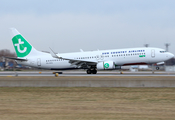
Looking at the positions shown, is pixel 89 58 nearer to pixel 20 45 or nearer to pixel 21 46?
pixel 21 46

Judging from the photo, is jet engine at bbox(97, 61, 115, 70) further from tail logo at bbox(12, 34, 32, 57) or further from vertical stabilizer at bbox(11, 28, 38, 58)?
tail logo at bbox(12, 34, 32, 57)

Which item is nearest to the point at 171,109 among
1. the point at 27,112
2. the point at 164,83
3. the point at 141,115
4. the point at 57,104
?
the point at 141,115

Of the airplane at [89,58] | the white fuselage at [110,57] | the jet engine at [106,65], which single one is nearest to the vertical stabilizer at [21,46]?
the airplane at [89,58]

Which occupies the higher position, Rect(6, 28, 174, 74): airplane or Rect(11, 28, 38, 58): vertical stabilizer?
Rect(11, 28, 38, 58): vertical stabilizer

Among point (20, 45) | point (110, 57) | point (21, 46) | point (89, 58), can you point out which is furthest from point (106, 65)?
point (20, 45)

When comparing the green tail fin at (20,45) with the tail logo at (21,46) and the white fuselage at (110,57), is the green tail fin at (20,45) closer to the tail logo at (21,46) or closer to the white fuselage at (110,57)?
the tail logo at (21,46)

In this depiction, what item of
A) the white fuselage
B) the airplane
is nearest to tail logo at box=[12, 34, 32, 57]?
the airplane

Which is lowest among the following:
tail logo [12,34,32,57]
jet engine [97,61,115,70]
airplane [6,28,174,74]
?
jet engine [97,61,115,70]

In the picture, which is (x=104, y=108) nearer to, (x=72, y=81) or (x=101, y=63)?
(x=72, y=81)

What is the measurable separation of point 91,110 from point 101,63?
26282mm

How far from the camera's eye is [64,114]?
31.9 ft

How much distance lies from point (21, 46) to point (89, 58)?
36.9 feet

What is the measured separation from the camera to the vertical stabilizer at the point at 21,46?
40.1 metres

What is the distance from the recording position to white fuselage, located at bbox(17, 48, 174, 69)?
36312mm
